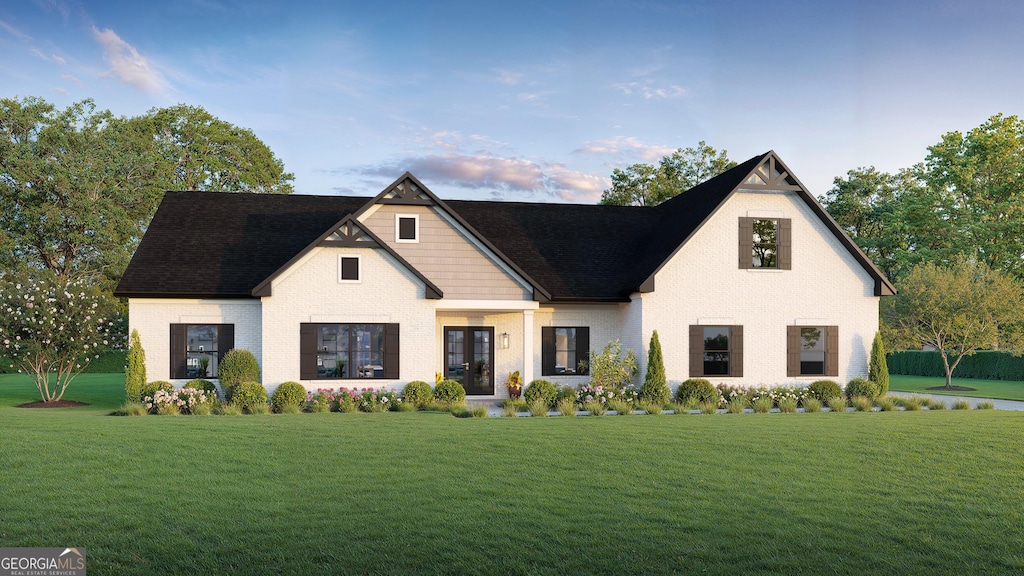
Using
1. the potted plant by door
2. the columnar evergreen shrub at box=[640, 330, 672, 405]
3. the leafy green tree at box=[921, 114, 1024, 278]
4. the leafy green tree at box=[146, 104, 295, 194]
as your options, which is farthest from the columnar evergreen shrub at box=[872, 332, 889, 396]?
the leafy green tree at box=[146, 104, 295, 194]

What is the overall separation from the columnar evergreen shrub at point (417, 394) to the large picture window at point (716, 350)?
762cm

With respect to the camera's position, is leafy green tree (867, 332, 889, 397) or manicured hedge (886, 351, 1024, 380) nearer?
leafy green tree (867, 332, 889, 397)

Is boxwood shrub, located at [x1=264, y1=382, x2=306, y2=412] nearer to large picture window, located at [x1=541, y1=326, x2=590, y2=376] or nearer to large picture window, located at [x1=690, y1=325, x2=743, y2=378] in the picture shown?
large picture window, located at [x1=541, y1=326, x2=590, y2=376]

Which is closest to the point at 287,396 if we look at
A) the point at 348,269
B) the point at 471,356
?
the point at 348,269

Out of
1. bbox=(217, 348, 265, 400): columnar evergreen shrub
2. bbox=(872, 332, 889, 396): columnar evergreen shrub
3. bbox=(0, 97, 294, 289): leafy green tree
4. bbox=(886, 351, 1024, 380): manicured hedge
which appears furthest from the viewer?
bbox=(0, 97, 294, 289): leafy green tree

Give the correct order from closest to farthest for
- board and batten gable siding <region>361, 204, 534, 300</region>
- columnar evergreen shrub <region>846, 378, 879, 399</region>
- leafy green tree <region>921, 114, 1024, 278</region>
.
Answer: board and batten gable siding <region>361, 204, 534, 300</region>
columnar evergreen shrub <region>846, 378, 879, 399</region>
leafy green tree <region>921, 114, 1024, 278</region>

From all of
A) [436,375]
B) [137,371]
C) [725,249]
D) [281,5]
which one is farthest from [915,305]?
[137,371]

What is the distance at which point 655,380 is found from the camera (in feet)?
67.7

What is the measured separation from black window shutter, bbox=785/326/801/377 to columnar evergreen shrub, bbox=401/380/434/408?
10501 millimetres

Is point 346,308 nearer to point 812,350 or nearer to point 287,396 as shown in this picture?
point 287,396

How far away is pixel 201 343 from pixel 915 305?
89.7 ft

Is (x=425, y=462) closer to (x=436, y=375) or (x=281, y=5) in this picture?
(x=436, y=375)

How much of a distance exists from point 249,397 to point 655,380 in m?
10.6

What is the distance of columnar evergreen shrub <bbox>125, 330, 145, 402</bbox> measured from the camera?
19.5m
